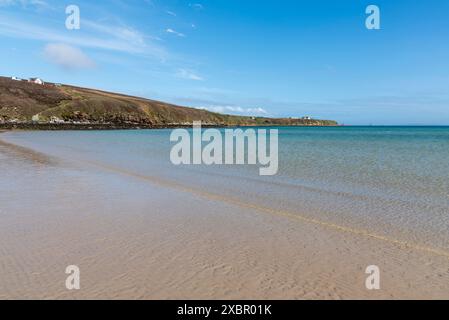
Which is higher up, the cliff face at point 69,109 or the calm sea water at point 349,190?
the cliff face at point 69,109

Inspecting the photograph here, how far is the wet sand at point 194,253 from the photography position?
5.61 meters

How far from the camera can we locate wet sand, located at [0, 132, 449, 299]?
561cm

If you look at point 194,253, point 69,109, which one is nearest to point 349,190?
point 194,253

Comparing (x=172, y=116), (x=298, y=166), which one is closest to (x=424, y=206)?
(x=298, y=166)

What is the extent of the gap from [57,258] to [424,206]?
11.4m

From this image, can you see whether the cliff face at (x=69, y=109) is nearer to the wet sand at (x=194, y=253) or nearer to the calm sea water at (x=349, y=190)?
the calm sea water at (x=349, y=190)

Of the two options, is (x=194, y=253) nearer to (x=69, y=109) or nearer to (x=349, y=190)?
(x=349, y=190)

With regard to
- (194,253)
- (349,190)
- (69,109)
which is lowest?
(194,253)

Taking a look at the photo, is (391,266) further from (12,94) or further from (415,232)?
(12,94)

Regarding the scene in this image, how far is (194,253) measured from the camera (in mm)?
7230

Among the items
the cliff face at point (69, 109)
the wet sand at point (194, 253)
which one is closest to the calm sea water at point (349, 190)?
the wet sand at point (194, 253)

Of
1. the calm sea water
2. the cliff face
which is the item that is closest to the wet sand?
the calm sea water

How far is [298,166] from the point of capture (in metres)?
23.0

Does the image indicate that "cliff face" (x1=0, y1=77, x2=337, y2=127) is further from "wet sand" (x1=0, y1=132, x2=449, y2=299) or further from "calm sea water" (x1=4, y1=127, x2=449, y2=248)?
"wet sand" (x1=0, y1=132, x2=449, y2=299)
